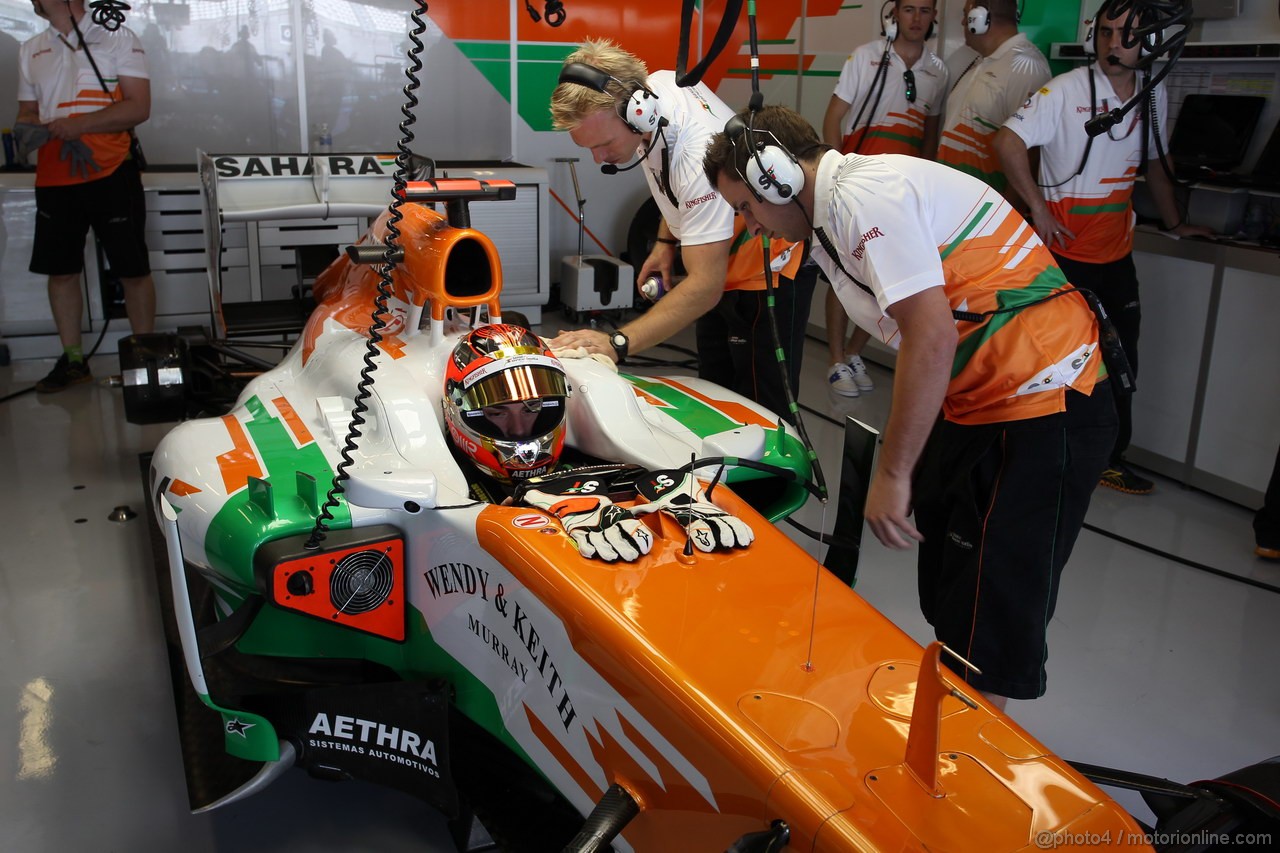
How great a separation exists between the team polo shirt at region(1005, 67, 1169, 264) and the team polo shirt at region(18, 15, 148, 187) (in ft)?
13.8

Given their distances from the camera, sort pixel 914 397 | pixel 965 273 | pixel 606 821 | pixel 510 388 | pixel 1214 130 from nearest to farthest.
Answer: pixel 606 821 < pixel 914 397 < pixel 965 273 < pixel 510 388 < pixel 1214 130

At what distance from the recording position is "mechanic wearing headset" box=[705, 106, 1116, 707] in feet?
6.17

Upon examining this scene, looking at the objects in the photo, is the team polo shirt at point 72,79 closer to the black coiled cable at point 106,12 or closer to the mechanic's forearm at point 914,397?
the black coiled cable at point 106,12

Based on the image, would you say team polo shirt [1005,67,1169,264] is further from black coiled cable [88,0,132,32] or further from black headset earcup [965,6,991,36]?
black coiled cable [88,0,132,32]

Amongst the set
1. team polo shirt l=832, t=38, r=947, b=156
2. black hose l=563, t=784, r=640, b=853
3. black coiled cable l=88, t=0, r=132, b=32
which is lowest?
black hose l=563, t=784, r=640, b=853

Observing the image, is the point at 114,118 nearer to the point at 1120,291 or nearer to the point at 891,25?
the point at 891,25

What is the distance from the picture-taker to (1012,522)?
2221 mm

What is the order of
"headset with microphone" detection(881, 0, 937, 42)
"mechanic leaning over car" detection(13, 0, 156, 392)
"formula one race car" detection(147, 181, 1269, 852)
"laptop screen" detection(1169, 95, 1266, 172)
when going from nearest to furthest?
1. "formula one race car" detection(147, 181, 1269, 852)
2. "laptop screen" detection(1169, 95, 1266, 172)
3. "mechanic leaning over car" detection(13, 0, 156, 392)
4. "headset with microphone" detection(881, 0, 937, 42)

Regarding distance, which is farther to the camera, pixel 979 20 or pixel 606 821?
pixel 979 20

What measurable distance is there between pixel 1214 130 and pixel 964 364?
131 inches

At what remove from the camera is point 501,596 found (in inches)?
82.4

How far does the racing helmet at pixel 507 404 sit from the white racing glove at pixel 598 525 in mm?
282

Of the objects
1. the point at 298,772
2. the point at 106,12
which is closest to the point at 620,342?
the point at 298,772

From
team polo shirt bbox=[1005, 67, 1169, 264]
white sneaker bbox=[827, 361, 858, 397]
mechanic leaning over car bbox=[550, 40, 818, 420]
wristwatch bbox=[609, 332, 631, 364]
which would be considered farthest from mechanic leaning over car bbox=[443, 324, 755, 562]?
white sneaker bbox=[827, 361, 858, 397]
